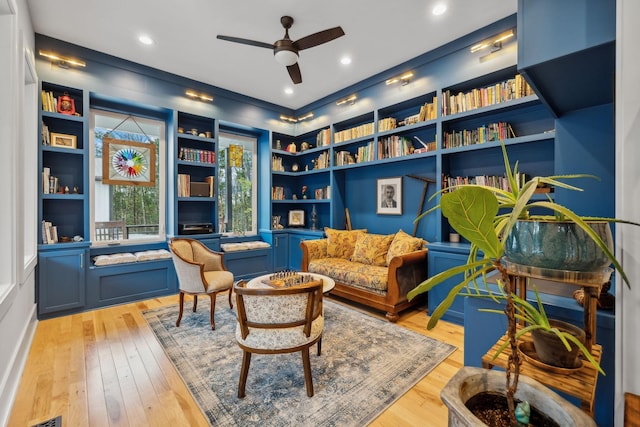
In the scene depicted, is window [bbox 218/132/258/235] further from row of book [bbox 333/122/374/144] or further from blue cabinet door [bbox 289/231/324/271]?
row of book [bbox 333/122/374/144]

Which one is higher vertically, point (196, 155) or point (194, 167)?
Answer: point (196, 155)

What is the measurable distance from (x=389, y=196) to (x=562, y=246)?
3.49 meters

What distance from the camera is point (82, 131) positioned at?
363 cm

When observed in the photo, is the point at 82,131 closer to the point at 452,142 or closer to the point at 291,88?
the point at 291,88

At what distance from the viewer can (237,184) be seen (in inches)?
210

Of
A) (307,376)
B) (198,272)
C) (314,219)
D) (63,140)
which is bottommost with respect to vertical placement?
(307,376)

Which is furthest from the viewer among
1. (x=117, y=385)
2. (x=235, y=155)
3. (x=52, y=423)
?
(x=235, y=155)

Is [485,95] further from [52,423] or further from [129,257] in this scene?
[129,257]

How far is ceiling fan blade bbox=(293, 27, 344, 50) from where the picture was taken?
259 centimetres

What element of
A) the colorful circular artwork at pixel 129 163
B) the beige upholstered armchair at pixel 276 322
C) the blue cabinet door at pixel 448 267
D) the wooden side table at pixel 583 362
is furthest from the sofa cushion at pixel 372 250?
the colorful circular artwork at pixel 129 163

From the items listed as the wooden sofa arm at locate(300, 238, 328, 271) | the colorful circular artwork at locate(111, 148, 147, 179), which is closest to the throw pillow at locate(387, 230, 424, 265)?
the wooden sofa arm at locate(300, 238, 328, 271)

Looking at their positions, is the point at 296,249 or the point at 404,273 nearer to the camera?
the point at 404,273

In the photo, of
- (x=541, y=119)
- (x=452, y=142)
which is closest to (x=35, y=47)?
(x=452, y=142)

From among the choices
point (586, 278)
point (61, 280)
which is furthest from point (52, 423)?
point (586, 278)
